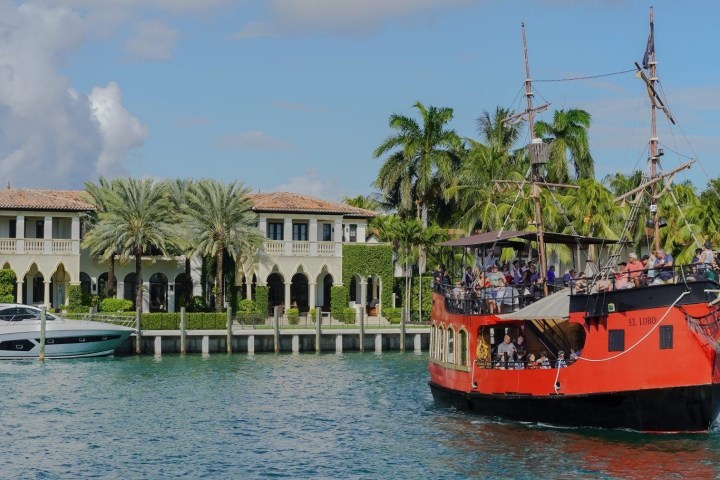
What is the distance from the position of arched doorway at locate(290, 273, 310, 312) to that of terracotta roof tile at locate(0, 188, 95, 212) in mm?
15039

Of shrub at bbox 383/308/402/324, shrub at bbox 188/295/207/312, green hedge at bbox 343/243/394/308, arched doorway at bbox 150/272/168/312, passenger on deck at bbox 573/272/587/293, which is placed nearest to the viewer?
passenger on deck at bbox 573/272/587/293

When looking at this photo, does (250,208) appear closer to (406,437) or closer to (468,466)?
(406,437)

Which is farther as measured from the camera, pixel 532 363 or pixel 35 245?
pixel 35 245

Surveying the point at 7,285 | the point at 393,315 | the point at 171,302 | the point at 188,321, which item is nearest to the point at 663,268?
the point at 188,321

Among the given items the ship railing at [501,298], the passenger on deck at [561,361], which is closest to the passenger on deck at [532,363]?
the passenger on deck at [561,361]

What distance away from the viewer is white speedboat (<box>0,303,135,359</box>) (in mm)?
60906

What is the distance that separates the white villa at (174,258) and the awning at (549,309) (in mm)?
44923

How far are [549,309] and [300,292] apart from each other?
51.0 m

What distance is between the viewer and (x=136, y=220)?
7450 centimetres

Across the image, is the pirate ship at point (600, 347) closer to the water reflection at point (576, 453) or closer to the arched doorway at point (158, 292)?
the water reflection at point (576, 453)

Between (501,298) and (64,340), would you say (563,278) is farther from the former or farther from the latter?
(64,340)


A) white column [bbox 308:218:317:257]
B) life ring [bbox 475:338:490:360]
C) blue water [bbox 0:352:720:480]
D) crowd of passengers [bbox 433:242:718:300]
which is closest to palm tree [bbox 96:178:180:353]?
white column [bbox 308:218:317:257]

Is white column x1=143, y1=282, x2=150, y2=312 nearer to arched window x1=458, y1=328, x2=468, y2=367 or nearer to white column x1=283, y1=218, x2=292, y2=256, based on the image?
white column x1=283, y1=218, x2=292, y2=256

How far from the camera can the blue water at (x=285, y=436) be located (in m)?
30.7
